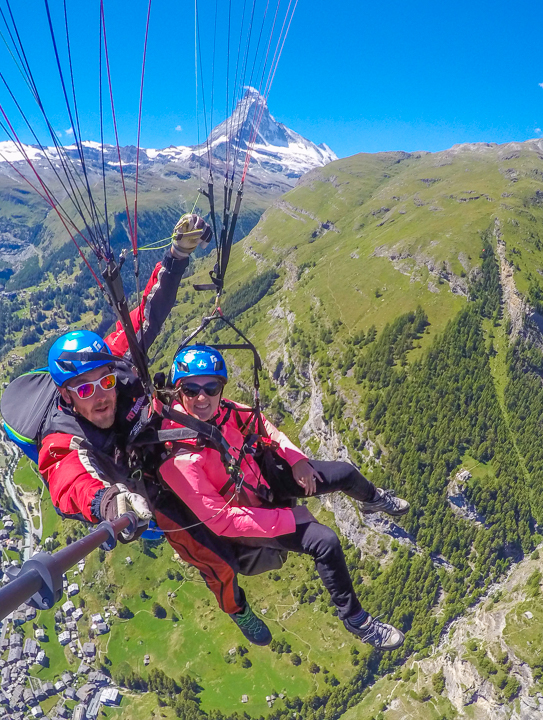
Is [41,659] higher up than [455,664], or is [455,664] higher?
[455,664]

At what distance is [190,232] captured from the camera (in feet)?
32.0

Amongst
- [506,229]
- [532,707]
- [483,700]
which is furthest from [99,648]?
[506,229]

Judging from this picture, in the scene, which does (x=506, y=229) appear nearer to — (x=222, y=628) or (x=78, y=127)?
(x=222, y=628)

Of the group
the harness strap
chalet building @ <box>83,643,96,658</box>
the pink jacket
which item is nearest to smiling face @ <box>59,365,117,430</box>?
the harness strap

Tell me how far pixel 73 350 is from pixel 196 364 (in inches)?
95.8

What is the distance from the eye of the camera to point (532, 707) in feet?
321

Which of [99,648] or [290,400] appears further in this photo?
[290,400]

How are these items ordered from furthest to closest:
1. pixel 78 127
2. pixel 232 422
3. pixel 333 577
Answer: pixel 232 422, pixel 333 577, pixel 78 127

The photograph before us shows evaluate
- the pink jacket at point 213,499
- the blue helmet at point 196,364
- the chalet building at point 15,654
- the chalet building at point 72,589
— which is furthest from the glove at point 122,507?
the chalet building at point 72,589

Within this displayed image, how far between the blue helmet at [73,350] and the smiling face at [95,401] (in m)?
0.13

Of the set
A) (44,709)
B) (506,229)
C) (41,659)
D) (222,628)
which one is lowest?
(44,709)

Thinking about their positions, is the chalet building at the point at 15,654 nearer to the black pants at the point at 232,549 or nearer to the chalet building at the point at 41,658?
the chalet building at the point at 41,658

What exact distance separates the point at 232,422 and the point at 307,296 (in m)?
184

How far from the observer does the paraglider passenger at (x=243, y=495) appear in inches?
328
